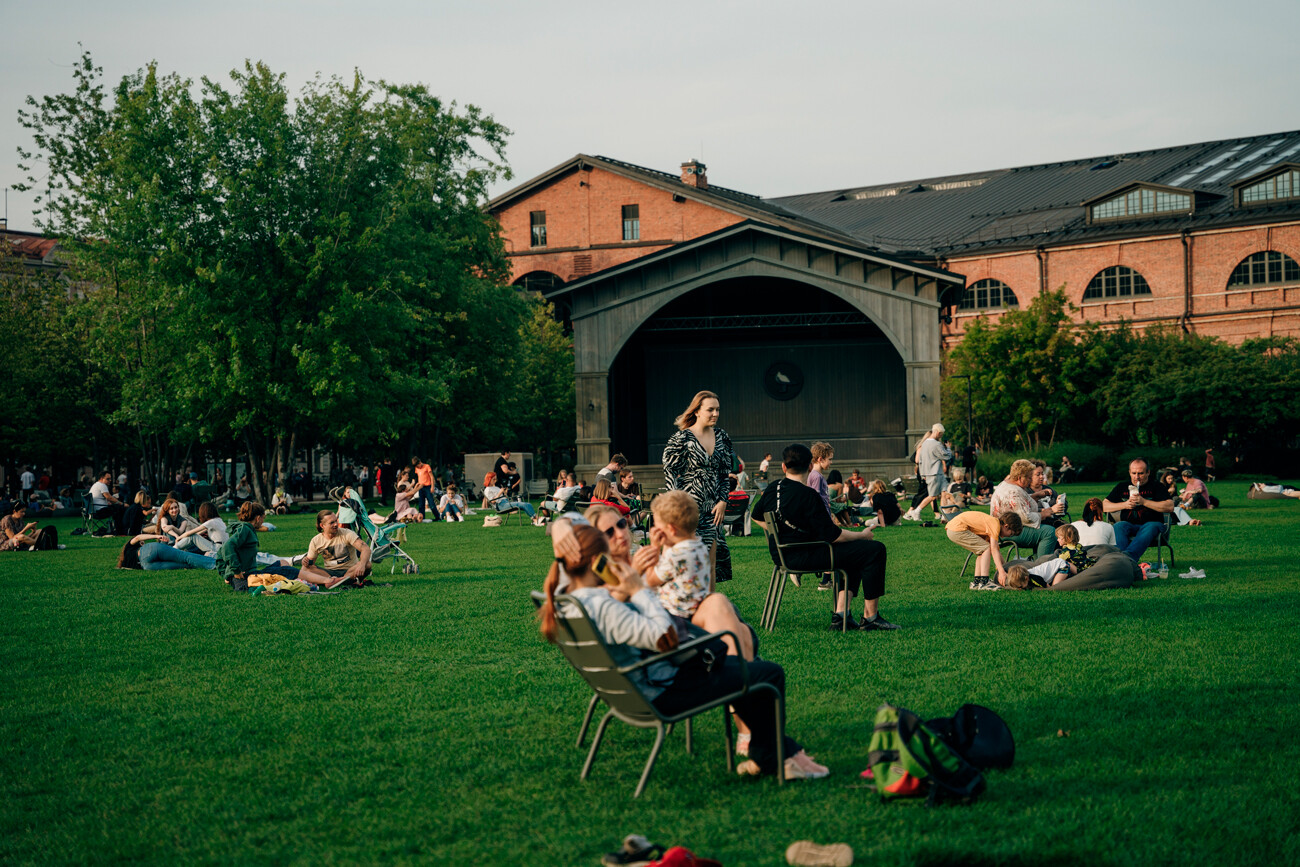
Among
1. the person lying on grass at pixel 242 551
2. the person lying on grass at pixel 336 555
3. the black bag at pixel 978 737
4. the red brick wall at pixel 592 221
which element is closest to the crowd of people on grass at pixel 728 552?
the black bag at pixel 978 737

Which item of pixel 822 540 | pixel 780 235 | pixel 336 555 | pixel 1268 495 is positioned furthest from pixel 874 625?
pixel 780 235

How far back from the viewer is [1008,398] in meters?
47.1

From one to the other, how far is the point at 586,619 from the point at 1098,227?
5268cm

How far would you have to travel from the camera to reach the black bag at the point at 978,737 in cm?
518

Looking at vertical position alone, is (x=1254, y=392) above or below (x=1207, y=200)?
below

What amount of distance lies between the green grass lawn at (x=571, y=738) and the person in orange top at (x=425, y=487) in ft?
51.9

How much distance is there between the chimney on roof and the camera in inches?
2402

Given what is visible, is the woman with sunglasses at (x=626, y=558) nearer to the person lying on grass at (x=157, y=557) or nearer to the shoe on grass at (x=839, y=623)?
the shoe on grass at (x=839, y=623)

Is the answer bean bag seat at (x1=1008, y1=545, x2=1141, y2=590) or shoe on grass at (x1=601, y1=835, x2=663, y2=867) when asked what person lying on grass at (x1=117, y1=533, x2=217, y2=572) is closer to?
bean bag seat at (x1=1008, y1=545, x2=1141, y2=590)

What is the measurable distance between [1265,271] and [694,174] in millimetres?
Result: 27572

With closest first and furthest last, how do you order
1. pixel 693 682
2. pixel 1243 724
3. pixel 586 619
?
pixel 586 619
pixel 693 682
pixel 1243 724

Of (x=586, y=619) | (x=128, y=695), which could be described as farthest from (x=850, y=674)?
(x=128, y=695)

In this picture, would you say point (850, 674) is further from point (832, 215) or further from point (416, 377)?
point (832, 215)

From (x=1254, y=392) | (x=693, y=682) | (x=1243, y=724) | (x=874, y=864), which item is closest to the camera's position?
(x=874, y=864)
